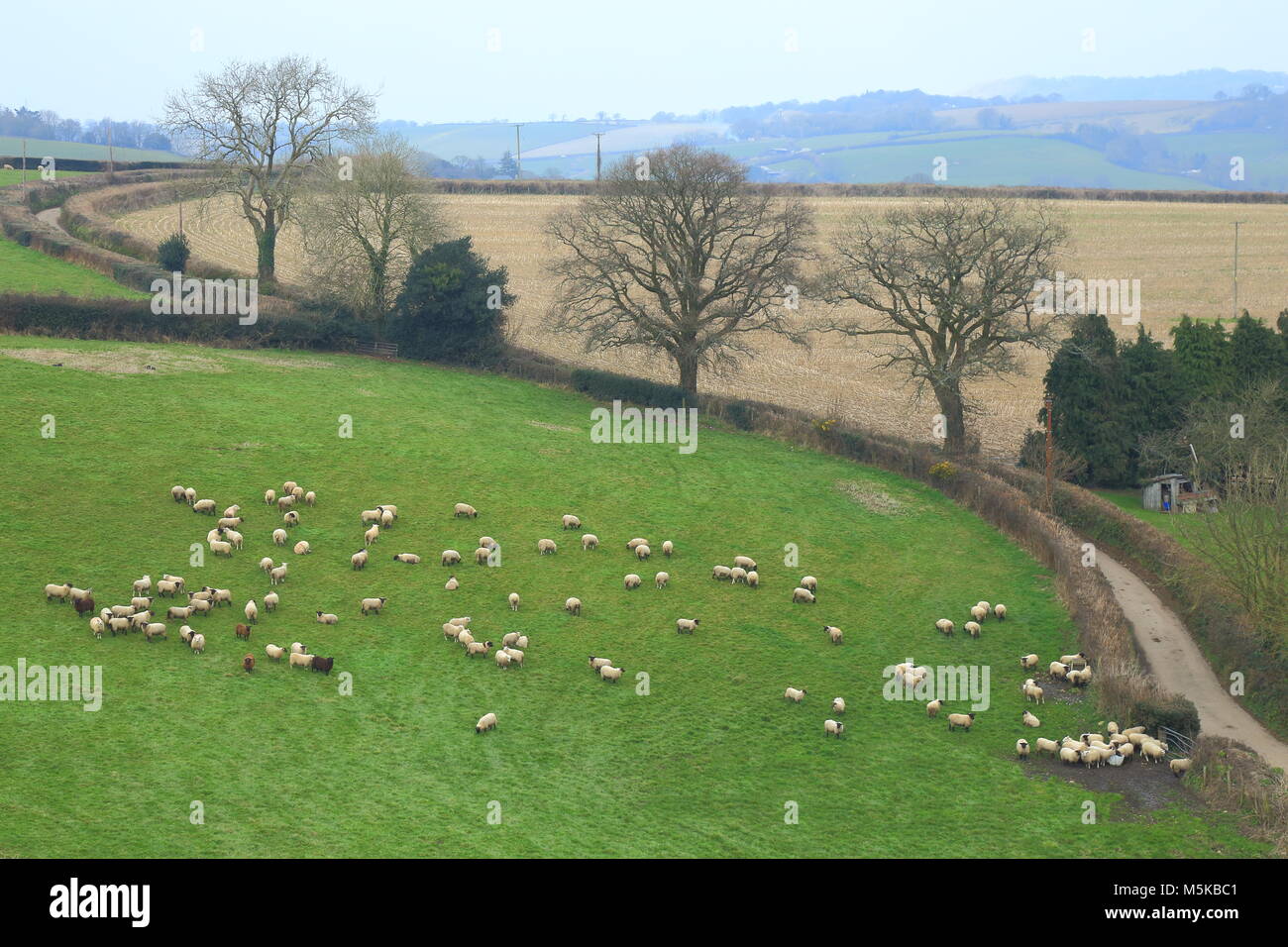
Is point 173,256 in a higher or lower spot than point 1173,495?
higher

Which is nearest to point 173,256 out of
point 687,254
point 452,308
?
point 452,308

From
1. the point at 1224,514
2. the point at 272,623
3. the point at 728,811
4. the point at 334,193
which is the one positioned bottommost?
the point at 728,811

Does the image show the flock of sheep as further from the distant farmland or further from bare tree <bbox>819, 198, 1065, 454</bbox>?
the distant farmland

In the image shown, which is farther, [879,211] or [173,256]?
[879,211]

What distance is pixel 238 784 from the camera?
27172 millimetres

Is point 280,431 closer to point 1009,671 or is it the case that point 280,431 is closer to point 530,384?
point 530,384

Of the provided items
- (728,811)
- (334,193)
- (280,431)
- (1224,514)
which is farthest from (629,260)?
(728,811)

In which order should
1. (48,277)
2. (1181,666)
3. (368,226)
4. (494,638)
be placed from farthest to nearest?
(48,277) < (368,226) < (1181,666) < (494,638)

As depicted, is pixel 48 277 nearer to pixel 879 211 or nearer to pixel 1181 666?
pixel 1181 666

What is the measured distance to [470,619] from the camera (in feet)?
124

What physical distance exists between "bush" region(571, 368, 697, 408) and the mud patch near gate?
1807 cm

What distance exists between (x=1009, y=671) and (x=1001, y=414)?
3265 cm

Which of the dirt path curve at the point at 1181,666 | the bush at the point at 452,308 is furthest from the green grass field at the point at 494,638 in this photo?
the bush at the point at 452,308

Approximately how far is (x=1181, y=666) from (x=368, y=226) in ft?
163
